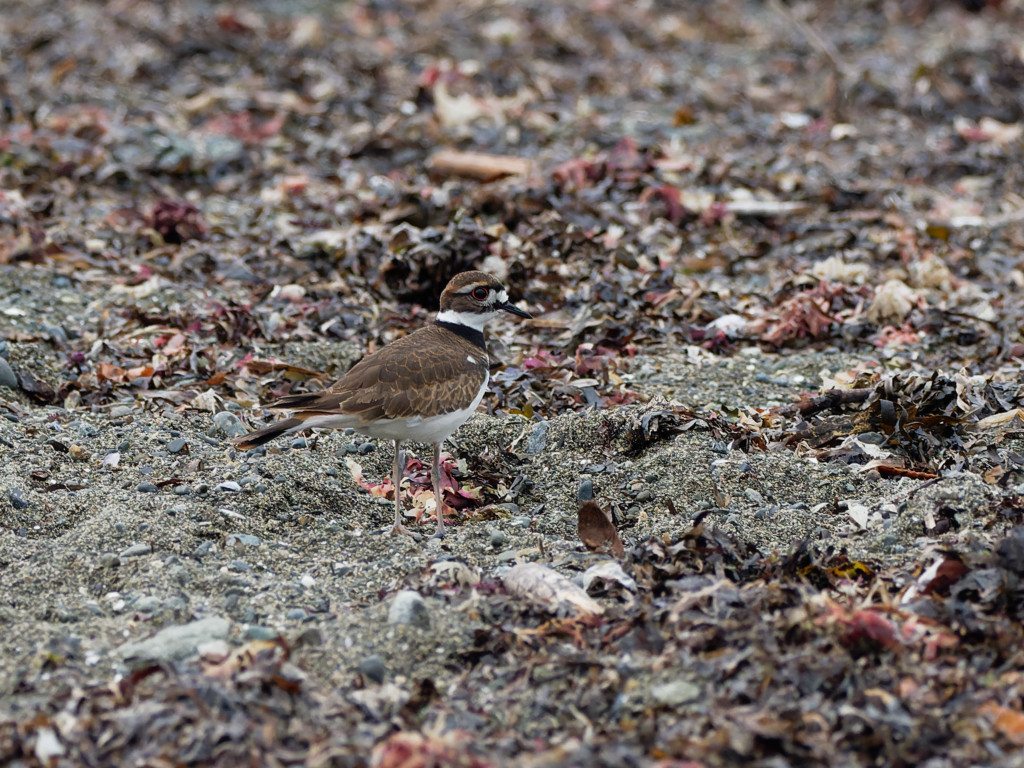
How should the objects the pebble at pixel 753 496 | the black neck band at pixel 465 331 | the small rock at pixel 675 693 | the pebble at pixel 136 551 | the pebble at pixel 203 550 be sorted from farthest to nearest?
the black neck band at pixel 465 331, the pebble at pixel 753 496, the pebble at pixel 203 550, the pebble at pixel 136 551, the small rock at pixel 675 693

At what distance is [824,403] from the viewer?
6031 mm

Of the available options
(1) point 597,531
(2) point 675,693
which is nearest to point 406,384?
(1) point 597,531

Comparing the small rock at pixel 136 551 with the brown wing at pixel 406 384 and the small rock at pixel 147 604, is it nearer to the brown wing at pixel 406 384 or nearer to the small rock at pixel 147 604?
the small rock at pixel 147 604

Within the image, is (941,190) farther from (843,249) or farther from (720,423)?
(720,423)

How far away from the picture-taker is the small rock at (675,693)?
11.9 ft

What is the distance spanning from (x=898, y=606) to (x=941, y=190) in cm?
735

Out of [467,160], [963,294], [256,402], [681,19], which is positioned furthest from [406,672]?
[681,19]

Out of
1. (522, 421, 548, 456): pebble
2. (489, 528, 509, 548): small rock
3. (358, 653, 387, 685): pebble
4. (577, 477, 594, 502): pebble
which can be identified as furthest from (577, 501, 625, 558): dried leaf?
(358, 653, 387, 685): pebble

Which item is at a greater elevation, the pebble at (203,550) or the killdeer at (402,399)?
the killdeer at (402,399)

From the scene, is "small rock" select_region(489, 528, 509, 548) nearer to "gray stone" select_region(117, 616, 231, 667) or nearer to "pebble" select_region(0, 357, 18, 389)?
"gray stone" select_region(117, 616, 231, 667)

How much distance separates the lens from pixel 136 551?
15.2ft

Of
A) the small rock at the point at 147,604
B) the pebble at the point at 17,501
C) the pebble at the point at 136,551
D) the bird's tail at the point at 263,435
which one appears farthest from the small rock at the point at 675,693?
the pebble at the point at 17,501

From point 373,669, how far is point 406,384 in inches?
64.6

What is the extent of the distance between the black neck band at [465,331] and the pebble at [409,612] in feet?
6.86
